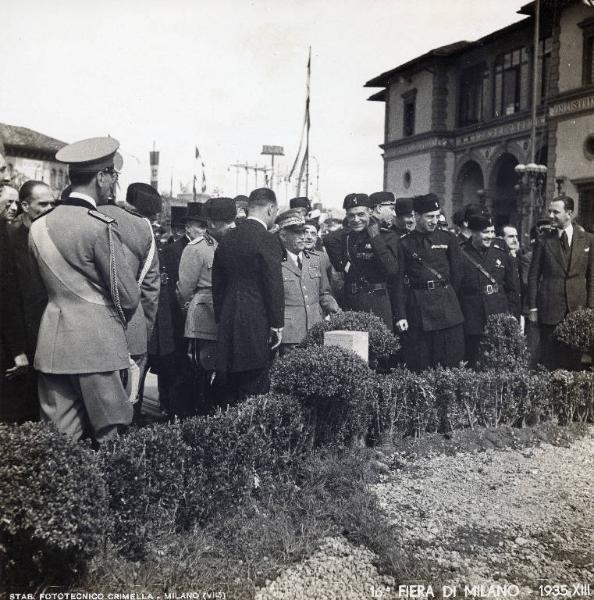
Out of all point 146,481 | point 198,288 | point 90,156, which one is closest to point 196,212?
point 198,288

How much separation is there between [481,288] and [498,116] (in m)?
21.8

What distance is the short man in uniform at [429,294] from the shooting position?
6.86m

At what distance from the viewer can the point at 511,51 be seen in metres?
25.2

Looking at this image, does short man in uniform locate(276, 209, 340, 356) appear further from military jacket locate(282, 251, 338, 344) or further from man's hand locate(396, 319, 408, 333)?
man's hand locate(396, 319, 408, 333)

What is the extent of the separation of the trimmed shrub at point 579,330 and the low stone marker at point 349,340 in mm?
2622

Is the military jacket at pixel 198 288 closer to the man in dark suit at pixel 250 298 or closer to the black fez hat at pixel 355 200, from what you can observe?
the man in dark suit at pixel 250 298

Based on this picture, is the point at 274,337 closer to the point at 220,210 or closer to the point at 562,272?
the point at 220,210

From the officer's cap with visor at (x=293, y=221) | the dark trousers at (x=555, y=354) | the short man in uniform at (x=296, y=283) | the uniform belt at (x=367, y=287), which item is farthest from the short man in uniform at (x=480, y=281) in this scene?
the officer's cap with visor at (x=293, y=221)

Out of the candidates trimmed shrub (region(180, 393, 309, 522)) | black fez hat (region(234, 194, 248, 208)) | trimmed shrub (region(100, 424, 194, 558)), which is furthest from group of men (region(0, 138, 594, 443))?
black fez hat (region(234, 194, 248, 208))

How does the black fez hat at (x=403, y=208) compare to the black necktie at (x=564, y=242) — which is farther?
the black necktie at (x=564, y=242)

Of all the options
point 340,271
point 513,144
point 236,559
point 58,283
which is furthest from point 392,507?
point 513,144

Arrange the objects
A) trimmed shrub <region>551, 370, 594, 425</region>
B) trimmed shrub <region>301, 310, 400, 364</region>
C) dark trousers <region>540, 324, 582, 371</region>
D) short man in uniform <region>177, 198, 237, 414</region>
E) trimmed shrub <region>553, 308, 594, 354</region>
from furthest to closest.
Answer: dark trousers <region>540, 324, 582, 371</region> < trimmed shrub <region>553, 308, 594, 354</region> < trimmed shrub <region>551, 370, 594, 425</region> < short man in uniform <region>177, 198, 237, 414</region> < trimmed shrub <region>301, 310, 400, 364</region>

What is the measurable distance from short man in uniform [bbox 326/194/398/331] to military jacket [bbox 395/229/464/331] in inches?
5.4

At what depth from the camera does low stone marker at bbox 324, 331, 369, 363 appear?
567 cm
